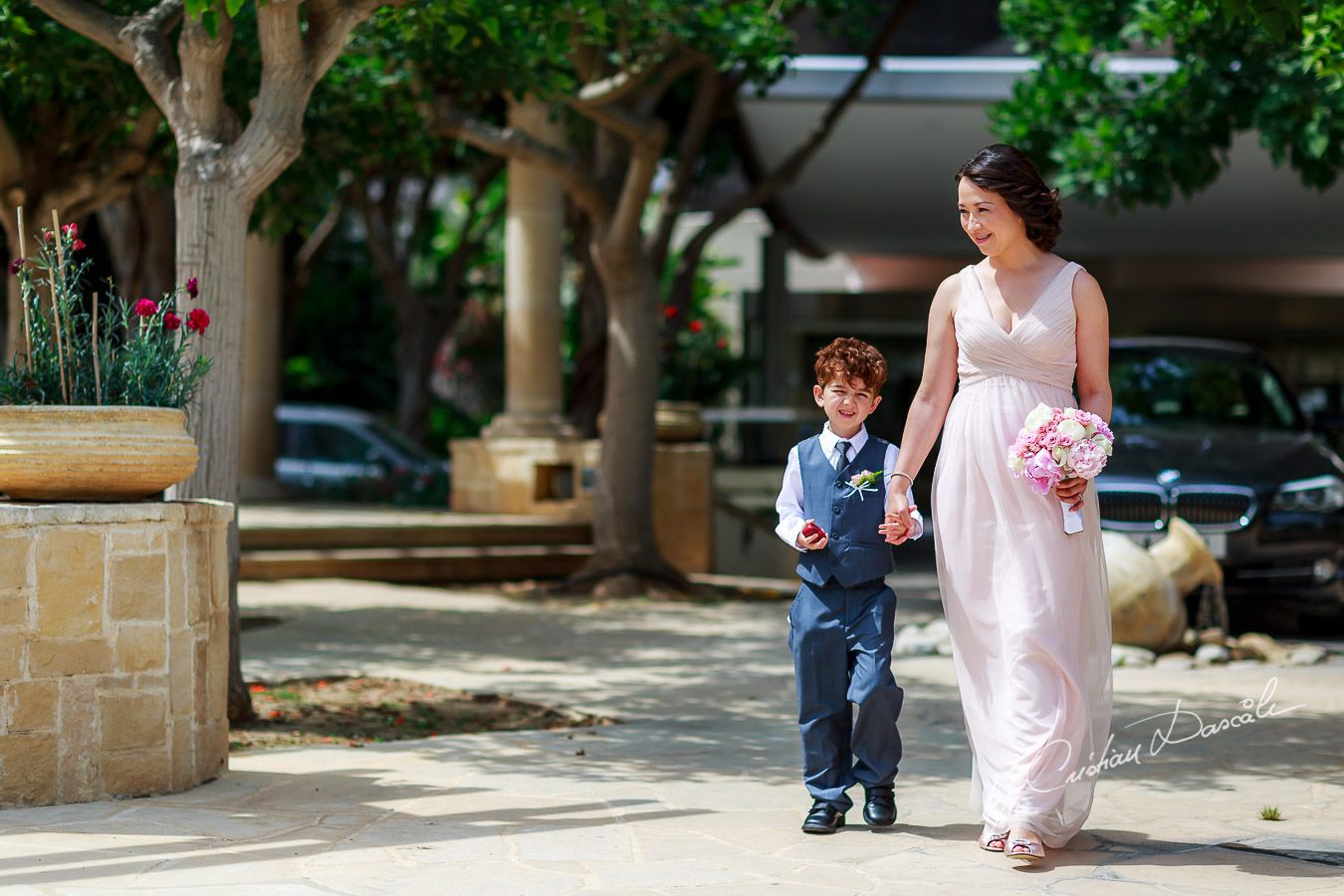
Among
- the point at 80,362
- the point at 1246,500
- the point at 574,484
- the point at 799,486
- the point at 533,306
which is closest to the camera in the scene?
the point at 799,486

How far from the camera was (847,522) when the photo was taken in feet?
16.6

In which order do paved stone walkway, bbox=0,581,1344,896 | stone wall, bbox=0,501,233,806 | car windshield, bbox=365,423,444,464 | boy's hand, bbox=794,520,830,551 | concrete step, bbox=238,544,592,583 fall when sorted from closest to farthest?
paved stone walkway, bbox=0,581,1344,896 → boy's hand, bbox=794,520,830,551 → stone wall, bbox=0,501,233,806 → concrete step, bbox=238,544,592,583 → car windshield, bbox=365,423,444,464

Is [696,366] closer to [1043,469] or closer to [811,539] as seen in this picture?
[811,539]

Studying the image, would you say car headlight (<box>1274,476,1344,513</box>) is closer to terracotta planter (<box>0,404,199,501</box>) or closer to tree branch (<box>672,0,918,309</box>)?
tree branch (<box>672,0,918,309</box>)

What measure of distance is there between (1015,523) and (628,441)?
27.5ft

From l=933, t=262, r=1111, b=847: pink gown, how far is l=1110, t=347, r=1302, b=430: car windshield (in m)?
6.98

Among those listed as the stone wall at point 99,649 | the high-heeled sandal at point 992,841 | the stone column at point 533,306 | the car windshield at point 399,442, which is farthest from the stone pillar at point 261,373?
the high-heeled sandal at point 992,841

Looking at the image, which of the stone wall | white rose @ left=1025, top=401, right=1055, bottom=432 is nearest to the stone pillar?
the stone wall

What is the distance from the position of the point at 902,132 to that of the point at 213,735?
43.8 ft

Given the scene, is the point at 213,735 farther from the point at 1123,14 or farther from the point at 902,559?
the point at 902,559

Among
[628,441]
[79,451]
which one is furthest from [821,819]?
[628,441]

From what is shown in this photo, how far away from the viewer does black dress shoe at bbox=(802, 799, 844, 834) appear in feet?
16.5

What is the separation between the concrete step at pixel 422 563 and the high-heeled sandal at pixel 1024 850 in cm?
952

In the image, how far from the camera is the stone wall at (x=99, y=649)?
5.19m
